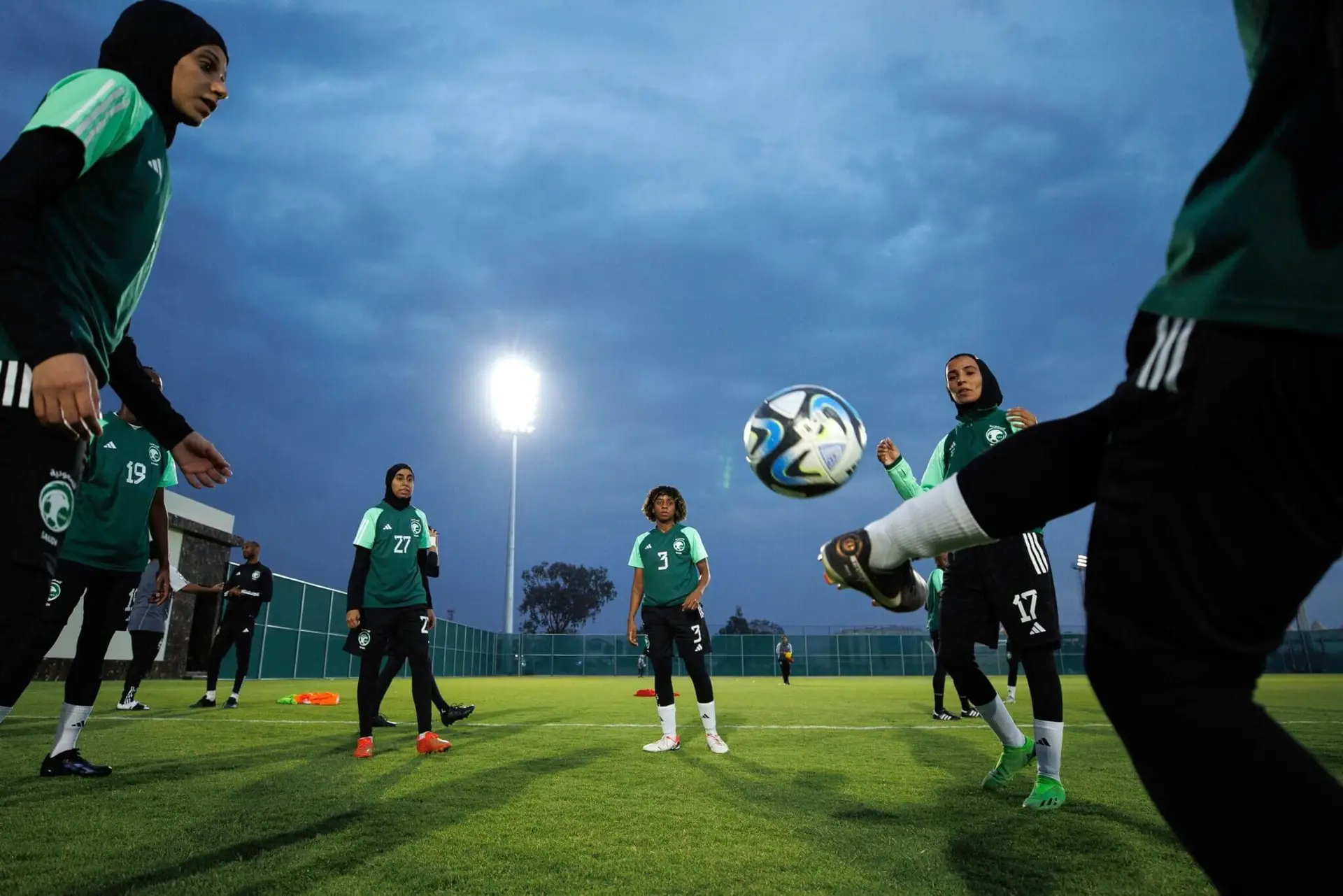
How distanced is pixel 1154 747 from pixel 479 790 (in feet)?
13.0

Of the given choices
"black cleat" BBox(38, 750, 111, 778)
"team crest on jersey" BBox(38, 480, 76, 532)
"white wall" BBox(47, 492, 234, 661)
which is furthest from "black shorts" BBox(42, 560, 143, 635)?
"white wall" BBox(47, 492, 234, 661)

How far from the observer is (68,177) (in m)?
1.80

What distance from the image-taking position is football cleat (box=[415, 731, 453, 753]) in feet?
19.3

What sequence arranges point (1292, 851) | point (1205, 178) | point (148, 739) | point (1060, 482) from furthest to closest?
point (148, 739), point (1060, 482), point (1205, 178), point (1292, 851)

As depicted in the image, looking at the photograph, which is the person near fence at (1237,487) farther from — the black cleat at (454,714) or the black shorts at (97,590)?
the black cleat at (454,714)

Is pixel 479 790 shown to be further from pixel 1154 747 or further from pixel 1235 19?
pixel 1235 19

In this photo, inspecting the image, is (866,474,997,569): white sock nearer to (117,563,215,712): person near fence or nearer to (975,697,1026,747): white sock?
(975,697,1026,747): white sock

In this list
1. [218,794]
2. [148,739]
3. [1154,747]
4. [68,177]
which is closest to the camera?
[1154,747]

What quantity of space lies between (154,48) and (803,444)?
241 centimetres

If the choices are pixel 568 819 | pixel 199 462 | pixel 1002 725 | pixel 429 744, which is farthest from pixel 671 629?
pixel 199 462

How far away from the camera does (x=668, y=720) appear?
6656mm

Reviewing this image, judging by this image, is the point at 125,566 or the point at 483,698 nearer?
the point at 125,566

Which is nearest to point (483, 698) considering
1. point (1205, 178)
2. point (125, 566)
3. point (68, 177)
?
point (125, 566)

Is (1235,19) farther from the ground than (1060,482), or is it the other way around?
(1235,19)
